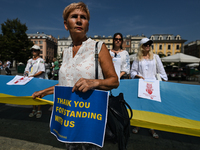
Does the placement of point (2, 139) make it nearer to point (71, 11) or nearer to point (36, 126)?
point (36, 126)

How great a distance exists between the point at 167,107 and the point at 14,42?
37693 mm

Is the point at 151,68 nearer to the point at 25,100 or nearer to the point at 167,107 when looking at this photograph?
the point at 167,107

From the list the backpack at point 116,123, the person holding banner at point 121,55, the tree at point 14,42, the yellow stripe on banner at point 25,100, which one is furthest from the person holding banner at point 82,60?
the tree at point 14,42

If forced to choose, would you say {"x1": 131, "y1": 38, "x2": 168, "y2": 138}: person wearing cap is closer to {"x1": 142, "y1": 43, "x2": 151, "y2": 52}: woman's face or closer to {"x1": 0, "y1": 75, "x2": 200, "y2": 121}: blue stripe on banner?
{"x1": 142, "y1": 43, "x2": 151, "y2": 52}: woman's face

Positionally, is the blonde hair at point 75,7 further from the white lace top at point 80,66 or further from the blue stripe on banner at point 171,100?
the blue stripe on banner at point 171,100

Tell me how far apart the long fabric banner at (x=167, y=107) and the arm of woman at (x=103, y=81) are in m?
1.15

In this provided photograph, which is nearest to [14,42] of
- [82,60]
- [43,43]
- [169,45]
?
[82,60]

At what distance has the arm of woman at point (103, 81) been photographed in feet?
3.03

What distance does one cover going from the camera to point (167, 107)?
232 cm

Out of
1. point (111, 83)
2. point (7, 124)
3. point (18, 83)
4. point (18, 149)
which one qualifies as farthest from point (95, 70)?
point (7, 124)

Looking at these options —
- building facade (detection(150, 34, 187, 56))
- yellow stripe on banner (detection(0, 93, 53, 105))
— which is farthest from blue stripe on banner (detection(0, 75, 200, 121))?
building facade (detection(150, 34, 187, 56))

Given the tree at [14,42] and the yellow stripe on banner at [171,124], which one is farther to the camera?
the tree at [14,42]

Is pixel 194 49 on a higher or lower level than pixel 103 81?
higher

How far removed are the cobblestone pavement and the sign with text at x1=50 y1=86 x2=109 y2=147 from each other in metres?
1.68
